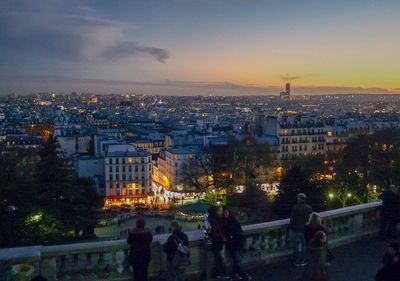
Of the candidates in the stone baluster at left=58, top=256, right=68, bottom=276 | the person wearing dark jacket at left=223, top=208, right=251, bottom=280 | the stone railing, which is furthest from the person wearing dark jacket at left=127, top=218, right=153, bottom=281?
the person wearing dark jacket at left=223, top=208, right=251, bottom=280

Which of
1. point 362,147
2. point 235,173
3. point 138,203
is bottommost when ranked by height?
point 138,203

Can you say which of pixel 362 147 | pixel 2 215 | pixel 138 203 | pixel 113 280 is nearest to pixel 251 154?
pixel 362 147

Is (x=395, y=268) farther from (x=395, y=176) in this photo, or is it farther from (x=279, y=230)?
(x=395, y=176)

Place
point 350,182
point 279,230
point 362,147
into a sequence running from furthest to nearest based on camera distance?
point 362,147
point 350,182
point 279,230

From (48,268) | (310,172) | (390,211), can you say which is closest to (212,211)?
(48,268)

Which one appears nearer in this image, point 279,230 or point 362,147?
point 279,230

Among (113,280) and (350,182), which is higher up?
(113,280)

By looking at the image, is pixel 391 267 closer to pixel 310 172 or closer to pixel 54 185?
pixel 54 185
